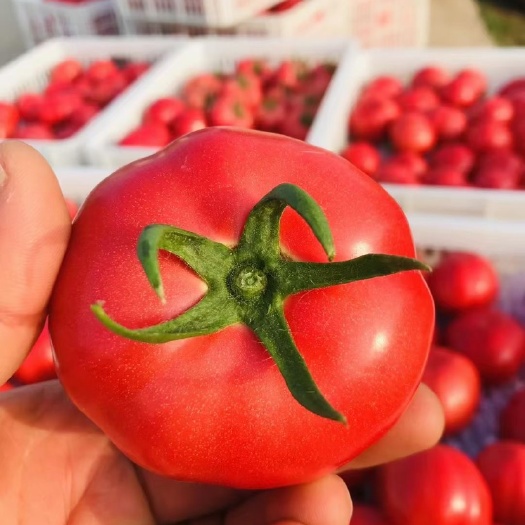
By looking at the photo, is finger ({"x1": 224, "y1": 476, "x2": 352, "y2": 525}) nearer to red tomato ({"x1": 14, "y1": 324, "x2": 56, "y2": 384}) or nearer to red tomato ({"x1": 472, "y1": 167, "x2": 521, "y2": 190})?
red tomato ({"x1": 14, "y1": 324, "x2": 56, "y2": 384})

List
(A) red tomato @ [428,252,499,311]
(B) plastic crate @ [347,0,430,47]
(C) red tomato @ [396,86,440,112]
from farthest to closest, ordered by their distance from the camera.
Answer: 1. (B) plastic crate @ [347,0,430,47]
2. (C) red tomato @ [396,86,440,112]
3. (A) red tomato @ [428,252,499,311]

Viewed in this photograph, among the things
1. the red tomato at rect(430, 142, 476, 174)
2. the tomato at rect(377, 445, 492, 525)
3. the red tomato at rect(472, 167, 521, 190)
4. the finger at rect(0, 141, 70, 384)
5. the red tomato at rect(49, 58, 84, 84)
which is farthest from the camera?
the red tomato at rect(49, 58, 84, 84)

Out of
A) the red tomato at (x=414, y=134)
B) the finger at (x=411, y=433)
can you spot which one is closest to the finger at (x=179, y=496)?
the finger at (x=411, y=433)

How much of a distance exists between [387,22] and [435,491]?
6.11 feet

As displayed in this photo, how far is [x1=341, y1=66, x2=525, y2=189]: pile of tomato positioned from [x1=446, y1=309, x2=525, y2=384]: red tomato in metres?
0.40

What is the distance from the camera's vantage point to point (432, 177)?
153 cm

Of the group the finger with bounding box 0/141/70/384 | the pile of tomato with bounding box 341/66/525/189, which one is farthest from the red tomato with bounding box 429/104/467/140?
the finger with bounding box 0/141/70/384

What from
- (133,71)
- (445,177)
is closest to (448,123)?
(445,177)

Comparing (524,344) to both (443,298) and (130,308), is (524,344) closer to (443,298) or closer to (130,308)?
(443,298)

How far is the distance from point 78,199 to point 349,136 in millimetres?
791

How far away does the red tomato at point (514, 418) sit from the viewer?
3.54 feet

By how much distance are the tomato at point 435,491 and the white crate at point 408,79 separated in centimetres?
50

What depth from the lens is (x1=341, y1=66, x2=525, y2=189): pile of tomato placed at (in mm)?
1523

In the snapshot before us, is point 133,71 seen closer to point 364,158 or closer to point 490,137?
point 364,158
